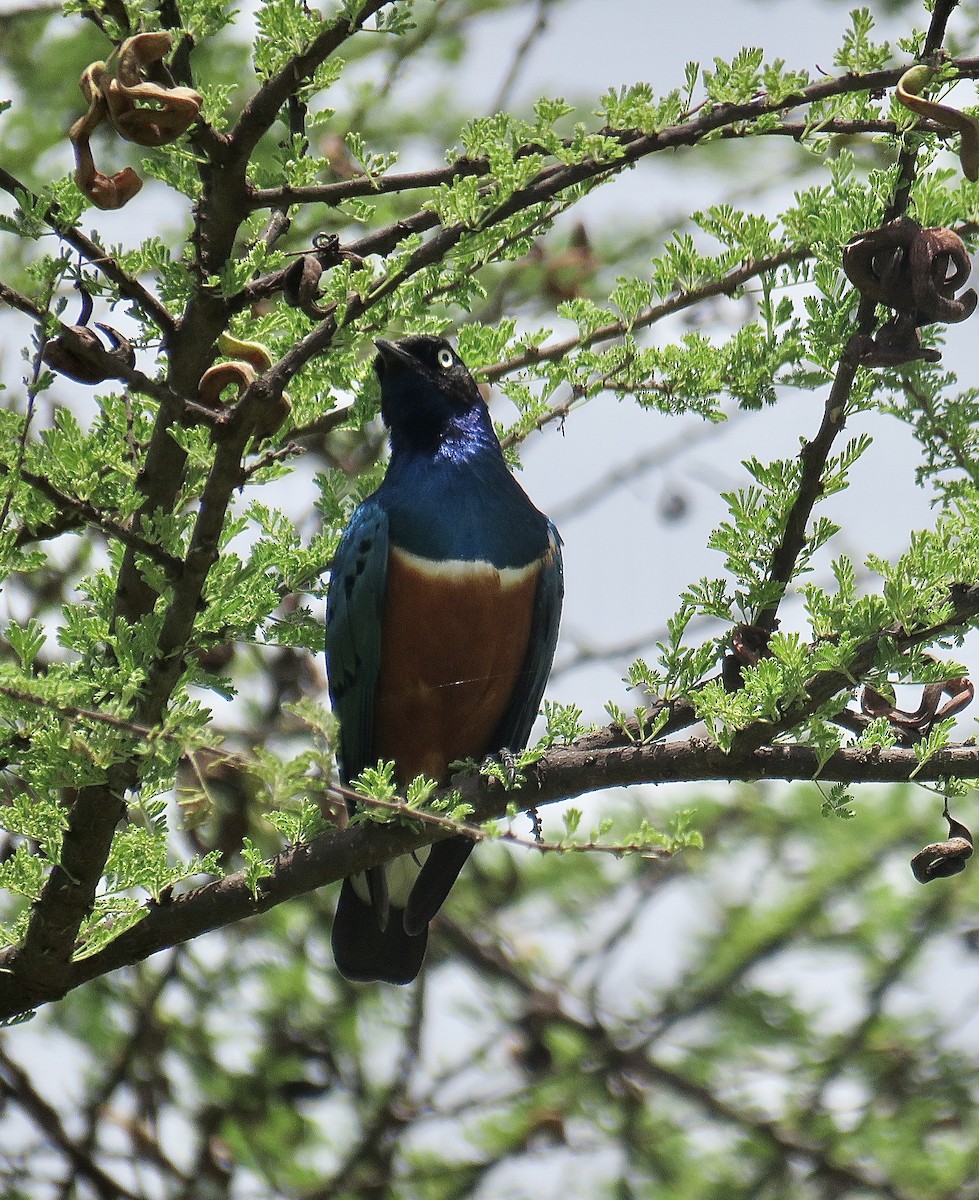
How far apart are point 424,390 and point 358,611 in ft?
2.90

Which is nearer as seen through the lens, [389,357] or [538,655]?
[538,655]

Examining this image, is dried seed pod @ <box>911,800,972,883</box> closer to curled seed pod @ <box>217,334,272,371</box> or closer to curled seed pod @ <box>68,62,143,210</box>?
curled seed pod @ <box>217,334,272,371</box>

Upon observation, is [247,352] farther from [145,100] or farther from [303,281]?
[145,100]

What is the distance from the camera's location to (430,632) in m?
4.37

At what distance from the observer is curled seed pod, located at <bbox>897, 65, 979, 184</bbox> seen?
2.55 m

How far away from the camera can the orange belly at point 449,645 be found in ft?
14.3

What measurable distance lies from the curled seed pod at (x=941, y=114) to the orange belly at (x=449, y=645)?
206 cm

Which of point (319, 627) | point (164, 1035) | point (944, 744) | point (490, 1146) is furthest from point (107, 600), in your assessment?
point (490, 1146)

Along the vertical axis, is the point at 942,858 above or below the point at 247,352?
below

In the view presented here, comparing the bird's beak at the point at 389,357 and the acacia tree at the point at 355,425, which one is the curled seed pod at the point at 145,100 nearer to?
the acacia tree at the point at 355,425

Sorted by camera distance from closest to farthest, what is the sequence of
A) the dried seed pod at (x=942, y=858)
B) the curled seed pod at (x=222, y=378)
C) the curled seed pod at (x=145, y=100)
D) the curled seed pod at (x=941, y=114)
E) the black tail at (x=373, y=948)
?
the curled seed pod at (x=145, y=100), the curled seed pod at (x=941, y=114), the curled seed pod at (x=222, y=378), the dried seed pod at (x=942, y=858), the black tail at (x=373, y=948)

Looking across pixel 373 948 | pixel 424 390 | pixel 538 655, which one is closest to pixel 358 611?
pixel 538 655

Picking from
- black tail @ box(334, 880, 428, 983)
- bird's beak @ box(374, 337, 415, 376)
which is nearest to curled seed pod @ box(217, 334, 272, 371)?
bird's beak @ box(374, 337, 415, 376)

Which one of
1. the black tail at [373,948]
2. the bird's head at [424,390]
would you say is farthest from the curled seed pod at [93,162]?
the black tail at [373,948]
